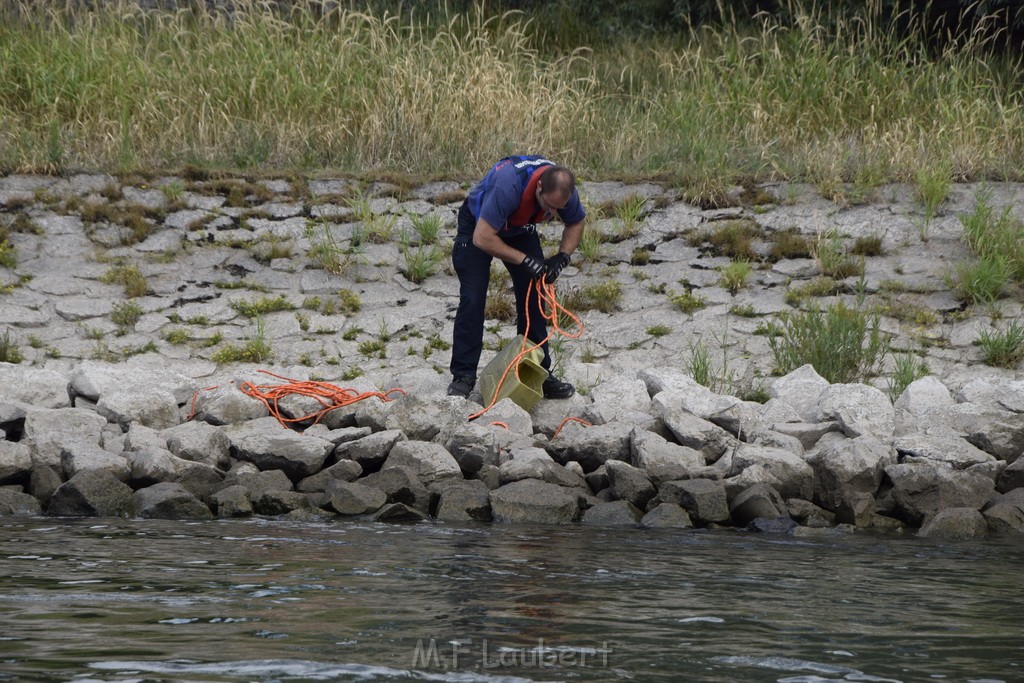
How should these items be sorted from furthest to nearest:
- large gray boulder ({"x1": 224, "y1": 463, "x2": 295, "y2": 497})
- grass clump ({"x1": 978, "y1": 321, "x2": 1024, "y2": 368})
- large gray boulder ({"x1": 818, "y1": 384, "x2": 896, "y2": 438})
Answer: grass clump ({"x1": 978, "y1": 321, "x2": 1024, "y2": 368}), large gray boulder ({"x1": 818, "y1": 384, "x2": 896, "y2": 438}), large gray boulder ({"x1": 224, "y1": 463, "x2": 295, "y2": 497})

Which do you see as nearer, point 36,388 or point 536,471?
point 536,471

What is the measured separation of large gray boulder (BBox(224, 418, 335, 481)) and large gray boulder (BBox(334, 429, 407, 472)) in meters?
0.08

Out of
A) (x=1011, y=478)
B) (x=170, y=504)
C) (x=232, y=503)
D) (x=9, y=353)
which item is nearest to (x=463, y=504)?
(x=232, y=503)

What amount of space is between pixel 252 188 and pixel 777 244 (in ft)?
14.6

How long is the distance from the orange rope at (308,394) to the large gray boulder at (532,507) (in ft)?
4.92

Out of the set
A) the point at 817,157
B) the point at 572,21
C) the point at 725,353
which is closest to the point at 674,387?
the point at 725,353

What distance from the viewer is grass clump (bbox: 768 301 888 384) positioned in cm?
819

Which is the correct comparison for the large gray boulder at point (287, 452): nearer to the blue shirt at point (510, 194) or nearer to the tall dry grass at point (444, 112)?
the blue shirt at point (510, 194)

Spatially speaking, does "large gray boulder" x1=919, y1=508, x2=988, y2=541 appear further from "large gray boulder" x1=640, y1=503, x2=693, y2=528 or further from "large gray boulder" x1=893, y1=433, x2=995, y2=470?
"large gray boulder" x1=640, y1=503, x2=693, y2=528

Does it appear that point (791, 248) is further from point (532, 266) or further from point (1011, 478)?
point (1011, 478)

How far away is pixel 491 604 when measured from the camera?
4.36m

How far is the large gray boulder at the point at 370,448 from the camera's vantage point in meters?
6.66

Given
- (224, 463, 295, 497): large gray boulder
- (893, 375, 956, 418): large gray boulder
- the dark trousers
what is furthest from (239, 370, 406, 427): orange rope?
(893, 375, 956, 418): large gray boulder

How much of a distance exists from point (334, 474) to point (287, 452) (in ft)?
0.91
